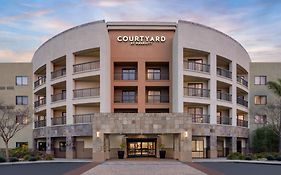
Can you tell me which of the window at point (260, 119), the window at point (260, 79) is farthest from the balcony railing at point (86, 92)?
the window at point (260, 79)

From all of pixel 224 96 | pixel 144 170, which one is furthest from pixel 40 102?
pixel 144 170

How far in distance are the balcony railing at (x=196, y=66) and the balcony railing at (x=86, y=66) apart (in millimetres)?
10628

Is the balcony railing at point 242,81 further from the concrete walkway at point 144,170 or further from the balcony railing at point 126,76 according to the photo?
the concrete walkway at point 144,170

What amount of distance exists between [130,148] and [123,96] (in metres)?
6.52

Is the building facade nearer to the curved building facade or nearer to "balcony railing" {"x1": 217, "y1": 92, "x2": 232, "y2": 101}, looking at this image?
the curved building facade

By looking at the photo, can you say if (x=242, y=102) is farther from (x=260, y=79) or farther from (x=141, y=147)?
(x=141, y=147)

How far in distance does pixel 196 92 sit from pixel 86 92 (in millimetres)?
13473

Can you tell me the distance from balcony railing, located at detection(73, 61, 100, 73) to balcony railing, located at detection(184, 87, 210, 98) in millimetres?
11113

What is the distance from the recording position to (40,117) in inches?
2312

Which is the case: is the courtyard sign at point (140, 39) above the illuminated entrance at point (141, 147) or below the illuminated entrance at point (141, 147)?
above

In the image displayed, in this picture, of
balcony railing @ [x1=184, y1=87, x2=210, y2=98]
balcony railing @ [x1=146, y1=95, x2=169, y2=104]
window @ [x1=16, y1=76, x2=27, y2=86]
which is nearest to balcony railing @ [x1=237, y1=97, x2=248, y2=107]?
balcony railing @ [x1=184, y1=87, x2=210, y2=98]

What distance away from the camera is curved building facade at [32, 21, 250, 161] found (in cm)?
4625

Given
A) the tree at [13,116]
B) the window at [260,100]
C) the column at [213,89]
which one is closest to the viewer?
the column at [213,89]

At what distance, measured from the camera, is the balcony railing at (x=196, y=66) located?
1853 inches
